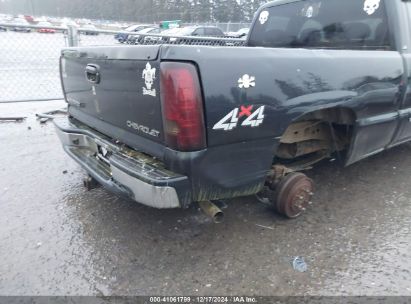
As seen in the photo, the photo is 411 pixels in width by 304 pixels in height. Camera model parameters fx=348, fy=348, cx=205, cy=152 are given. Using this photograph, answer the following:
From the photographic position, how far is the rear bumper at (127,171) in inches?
85.6

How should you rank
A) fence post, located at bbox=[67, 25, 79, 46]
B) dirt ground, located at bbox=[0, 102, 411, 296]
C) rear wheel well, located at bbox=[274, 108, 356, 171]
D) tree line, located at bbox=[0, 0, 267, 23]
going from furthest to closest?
tree line, located at bbox=[0, 0, 267, 23] < fence post, located at bbox=[67, 25, 79, 46] < rear wheel well, located at bbox=[274, 108, 356, 171] < dirt ground, located at bbox=[0, 102, 411, 296]

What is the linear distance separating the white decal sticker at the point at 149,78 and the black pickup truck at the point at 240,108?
0.04ft

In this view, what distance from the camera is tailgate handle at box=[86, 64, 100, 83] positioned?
109 inches

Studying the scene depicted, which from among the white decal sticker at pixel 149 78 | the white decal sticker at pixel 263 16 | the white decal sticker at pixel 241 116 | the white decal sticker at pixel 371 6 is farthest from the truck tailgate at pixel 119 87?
the white decal sticker at pixel 263 16

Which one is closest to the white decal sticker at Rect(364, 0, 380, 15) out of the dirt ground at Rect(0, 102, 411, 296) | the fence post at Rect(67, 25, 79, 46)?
the dirt ground at Rect(0, 102, 411, 296)

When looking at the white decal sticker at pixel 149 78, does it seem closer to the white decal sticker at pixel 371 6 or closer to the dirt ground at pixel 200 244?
the dirt ground at pixel 200 244

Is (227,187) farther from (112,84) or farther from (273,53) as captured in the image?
(112,84)

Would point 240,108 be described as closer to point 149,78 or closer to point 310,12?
point 149,78

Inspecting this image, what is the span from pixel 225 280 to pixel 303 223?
1.00 metres

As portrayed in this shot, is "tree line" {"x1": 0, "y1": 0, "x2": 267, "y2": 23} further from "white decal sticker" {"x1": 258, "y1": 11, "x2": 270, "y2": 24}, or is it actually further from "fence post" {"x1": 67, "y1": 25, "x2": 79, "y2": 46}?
"white decal sticker" {"x1": 258, "y1": 11, "x2": 270, "y2": 24}

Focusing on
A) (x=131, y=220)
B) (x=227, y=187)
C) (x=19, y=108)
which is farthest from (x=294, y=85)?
(x=19, y=108)

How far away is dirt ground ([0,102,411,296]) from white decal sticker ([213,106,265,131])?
0.98 meters

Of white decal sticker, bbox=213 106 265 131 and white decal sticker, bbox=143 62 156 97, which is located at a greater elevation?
white decal sticker, bbox=143 62 156 97

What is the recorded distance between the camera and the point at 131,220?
9.84 ft
